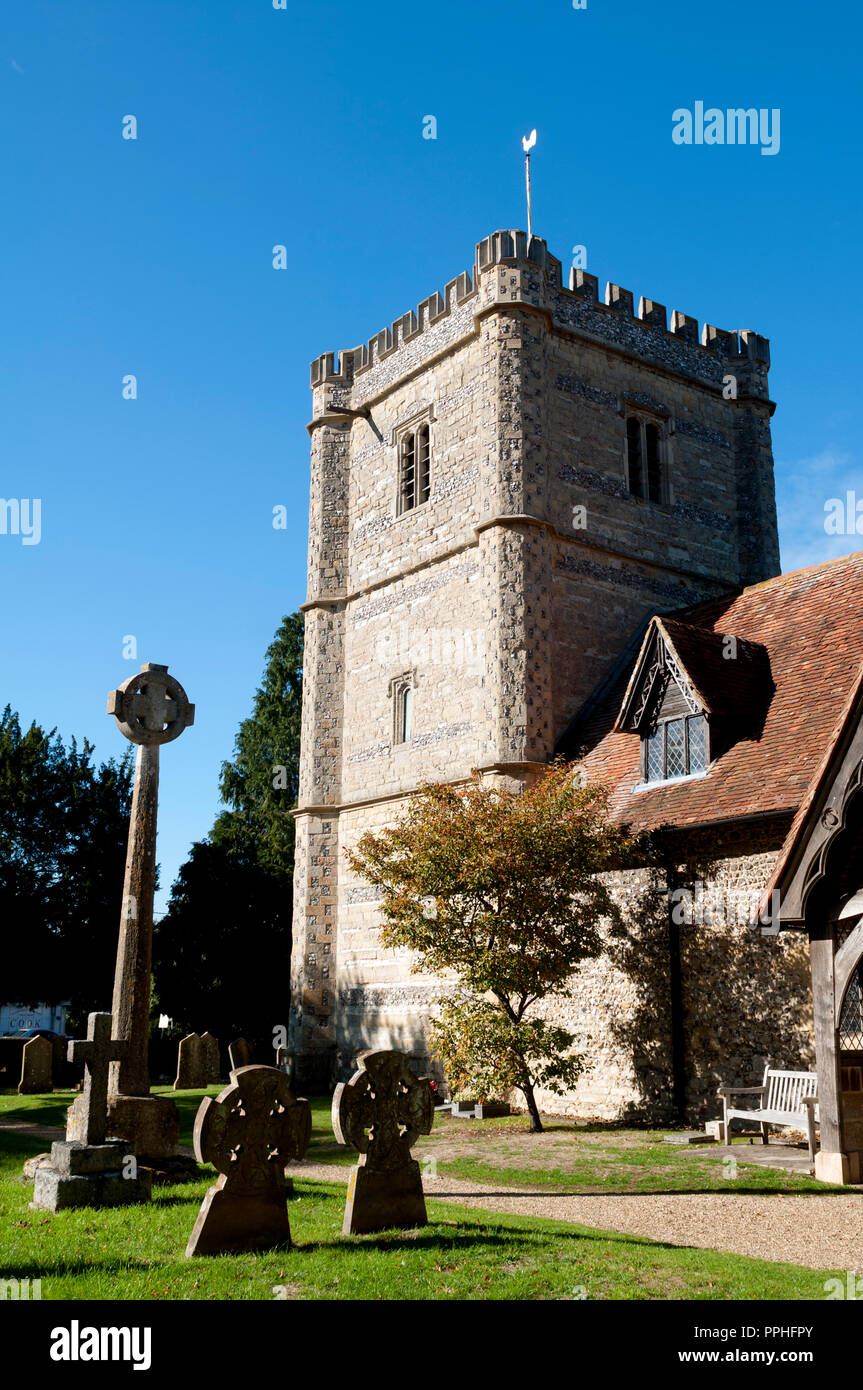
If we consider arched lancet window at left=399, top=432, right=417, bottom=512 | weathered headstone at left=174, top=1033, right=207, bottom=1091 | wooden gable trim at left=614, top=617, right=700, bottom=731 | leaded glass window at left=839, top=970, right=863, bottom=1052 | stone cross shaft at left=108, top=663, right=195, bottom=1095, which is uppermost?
arched lancet window at left=399, top=432, right=417, bottom=512

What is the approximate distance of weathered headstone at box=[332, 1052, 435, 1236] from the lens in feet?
25.0

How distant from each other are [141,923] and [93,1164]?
266 centimetres

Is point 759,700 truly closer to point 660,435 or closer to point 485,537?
point 485,537

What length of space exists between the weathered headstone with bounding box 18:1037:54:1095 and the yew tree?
977cm

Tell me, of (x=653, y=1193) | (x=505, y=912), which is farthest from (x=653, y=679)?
(x=653, y=1193)

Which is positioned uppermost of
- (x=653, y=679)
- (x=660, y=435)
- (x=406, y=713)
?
(x=660, y=435)

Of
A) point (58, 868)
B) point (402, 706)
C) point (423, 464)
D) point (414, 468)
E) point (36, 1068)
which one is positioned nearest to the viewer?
point (36, 1068)

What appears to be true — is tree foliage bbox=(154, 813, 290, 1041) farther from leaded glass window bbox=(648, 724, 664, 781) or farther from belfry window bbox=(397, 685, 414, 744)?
leaded glass window bbox=(648, 724, 664, 781)

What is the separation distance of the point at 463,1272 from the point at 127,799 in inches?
1351

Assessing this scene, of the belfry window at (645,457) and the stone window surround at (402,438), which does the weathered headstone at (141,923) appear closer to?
the stone window surround at (402,438)

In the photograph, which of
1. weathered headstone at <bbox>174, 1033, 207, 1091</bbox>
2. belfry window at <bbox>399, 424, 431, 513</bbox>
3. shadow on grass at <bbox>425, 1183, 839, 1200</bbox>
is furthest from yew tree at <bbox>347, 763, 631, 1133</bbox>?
belfry window at <bbox>399, 424, 431, 513</bbox>

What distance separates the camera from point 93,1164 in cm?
902

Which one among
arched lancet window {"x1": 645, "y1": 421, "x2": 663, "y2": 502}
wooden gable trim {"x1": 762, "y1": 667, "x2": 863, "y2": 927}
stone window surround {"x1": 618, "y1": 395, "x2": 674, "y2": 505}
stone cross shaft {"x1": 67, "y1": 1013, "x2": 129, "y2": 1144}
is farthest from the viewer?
arched lancet window {"x1": 645, "y1": 421, "x2": 663, "y2": 502}
